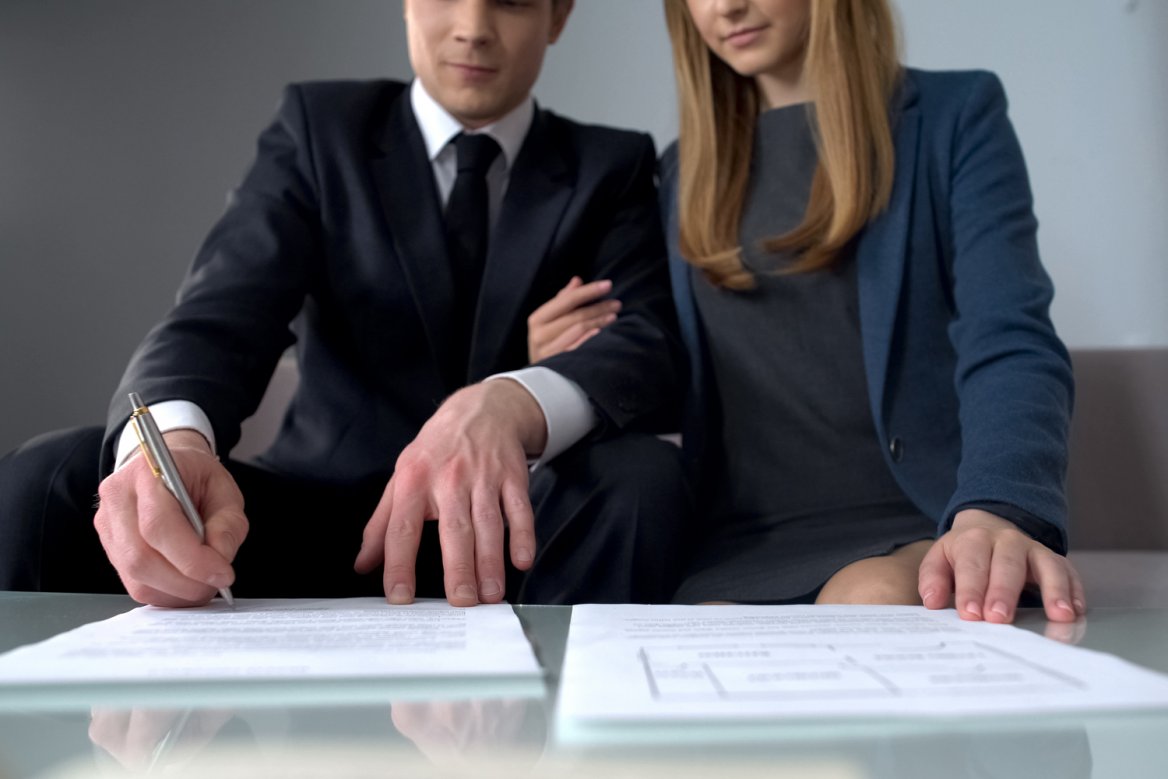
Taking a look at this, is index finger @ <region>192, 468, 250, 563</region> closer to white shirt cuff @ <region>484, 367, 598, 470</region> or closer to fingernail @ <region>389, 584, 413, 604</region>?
fingernail @ <region>389, 584, 413, 604</region>

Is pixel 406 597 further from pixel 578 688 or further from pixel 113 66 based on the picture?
pixel 113 66

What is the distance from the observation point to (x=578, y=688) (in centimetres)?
41

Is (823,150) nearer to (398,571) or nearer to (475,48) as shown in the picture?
(475,48)

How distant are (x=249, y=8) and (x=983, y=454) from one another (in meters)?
2.22

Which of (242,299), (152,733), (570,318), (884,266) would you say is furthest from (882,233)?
(152,733)

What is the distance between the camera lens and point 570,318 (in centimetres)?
112

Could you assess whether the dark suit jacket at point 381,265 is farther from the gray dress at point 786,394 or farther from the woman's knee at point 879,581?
the woman's knee at point 879,581

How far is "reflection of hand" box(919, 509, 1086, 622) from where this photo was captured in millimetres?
601

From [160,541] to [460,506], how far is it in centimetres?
20

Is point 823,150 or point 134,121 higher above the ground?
point 823,150

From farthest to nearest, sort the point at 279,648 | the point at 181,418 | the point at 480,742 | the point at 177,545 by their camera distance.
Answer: the point at 181,418 < the point at 177,545 < the point at 279,648 < the point at 480,742

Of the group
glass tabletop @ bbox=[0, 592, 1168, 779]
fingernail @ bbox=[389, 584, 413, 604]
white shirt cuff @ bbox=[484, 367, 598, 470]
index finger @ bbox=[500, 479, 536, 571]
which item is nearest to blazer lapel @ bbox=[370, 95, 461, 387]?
white shirt cuff @ bbox=[484, 367, 598, 470]

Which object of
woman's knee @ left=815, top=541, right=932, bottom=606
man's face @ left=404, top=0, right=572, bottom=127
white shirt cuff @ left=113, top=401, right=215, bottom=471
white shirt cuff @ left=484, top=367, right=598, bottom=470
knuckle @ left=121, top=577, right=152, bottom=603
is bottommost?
woman's knee @ left=815, top=541, right=932, bottom=606

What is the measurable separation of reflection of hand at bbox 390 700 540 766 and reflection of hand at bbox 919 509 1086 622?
1.02 ft
